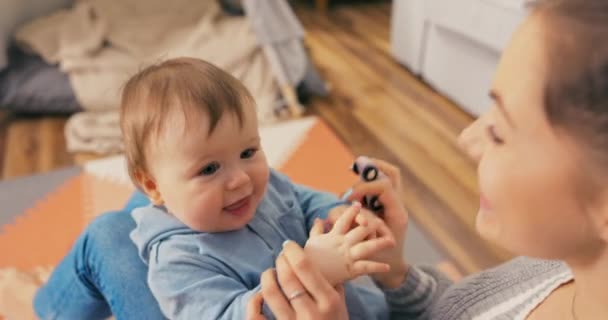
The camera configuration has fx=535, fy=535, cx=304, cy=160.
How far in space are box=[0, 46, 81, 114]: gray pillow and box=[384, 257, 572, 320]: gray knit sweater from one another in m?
1.73

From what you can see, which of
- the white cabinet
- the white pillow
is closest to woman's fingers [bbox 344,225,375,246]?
the white cabinet

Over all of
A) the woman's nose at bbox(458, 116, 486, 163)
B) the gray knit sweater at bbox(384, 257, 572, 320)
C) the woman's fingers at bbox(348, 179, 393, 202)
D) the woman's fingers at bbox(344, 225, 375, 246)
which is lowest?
the gray knit sweater at bbox(384, 257, 572, 320)

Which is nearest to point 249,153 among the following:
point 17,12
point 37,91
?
point 37,91

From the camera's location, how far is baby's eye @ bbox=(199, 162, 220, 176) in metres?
0.70

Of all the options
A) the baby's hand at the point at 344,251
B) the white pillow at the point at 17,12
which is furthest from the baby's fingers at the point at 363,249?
the white pillow at the point at 17,12

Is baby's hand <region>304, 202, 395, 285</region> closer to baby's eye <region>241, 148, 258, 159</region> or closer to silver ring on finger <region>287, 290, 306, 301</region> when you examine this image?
silver ring on finger <region>287, 290, 306, 301</region>

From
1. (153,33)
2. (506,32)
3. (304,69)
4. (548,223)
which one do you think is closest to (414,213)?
(506,32)

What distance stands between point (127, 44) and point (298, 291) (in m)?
1.93

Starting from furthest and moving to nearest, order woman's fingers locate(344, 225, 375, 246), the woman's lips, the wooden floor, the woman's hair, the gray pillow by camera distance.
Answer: the gray pillow < the wooden floor < woman's fingers locate(344, 225, 375, 246) < the woman's lips < the woman's hair

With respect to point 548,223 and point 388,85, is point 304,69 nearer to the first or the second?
point 388,85

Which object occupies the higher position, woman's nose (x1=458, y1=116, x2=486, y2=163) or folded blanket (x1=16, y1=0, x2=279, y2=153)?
woman's nose (x1=458, y1=116, x2=486, y2=163)

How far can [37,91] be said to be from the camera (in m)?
2.07

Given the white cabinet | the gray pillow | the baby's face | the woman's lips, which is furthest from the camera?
the gray pillow

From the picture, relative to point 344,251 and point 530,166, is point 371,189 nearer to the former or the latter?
point 344,251
